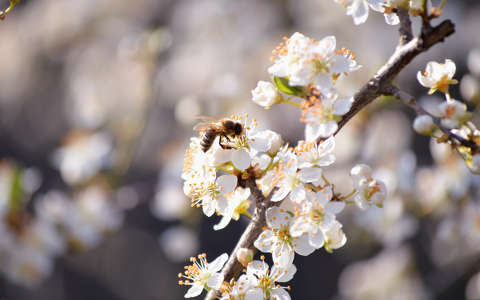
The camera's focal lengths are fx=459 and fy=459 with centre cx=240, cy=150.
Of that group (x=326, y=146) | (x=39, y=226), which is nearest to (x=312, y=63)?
(x=326, y=146)

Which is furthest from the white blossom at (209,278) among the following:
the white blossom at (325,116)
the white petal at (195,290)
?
the white blossom at (325,116)

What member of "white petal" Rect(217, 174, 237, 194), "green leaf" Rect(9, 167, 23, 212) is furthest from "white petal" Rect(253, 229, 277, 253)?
"green leaf" Rect(9, 167, 23, 212)

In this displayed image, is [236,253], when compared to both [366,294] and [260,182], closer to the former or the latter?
[260,182]

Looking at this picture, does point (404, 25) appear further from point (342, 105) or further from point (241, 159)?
point (241, 159)

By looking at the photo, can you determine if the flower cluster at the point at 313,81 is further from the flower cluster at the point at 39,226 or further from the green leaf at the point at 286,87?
the flower cluster at the point at 39,226

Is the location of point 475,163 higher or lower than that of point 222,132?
lower

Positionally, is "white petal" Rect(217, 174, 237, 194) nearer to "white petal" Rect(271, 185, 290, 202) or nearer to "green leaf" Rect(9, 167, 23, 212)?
"white petal" Rect(271, 185, 290, 202)

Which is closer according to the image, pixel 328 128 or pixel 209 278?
pixel 328 128
